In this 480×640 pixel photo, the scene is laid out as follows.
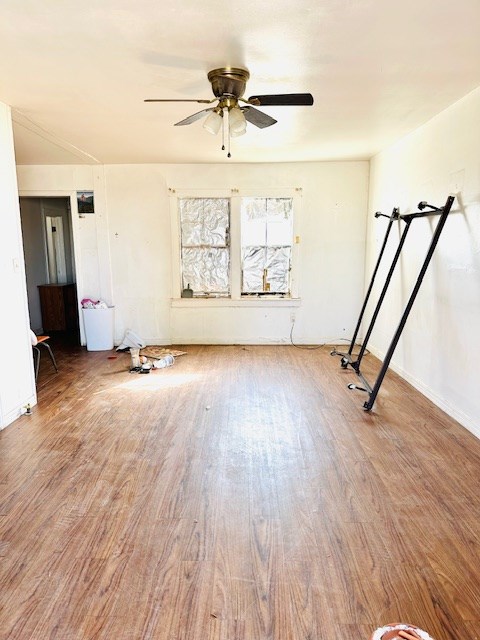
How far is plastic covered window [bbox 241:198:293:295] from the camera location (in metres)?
5.57

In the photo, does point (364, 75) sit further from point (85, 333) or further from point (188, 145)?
point (85, 333)

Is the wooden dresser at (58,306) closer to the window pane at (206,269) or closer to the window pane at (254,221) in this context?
the window pane at (206,269)

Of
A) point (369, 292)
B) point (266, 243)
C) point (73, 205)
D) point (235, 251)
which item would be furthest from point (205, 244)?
point (369, 292)

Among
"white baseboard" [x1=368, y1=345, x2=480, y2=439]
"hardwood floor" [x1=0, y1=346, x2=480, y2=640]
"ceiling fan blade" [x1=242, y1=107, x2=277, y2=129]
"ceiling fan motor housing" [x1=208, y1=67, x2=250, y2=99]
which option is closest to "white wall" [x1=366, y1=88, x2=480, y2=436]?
"white baseboard" [x1=368, y1=345, x2=480, y2=439]

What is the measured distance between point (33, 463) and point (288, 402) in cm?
207

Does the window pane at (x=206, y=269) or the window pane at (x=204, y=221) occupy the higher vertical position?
the window pane at (x=204, y=221)

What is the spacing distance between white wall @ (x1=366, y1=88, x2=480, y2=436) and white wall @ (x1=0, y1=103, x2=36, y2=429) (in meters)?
3.55

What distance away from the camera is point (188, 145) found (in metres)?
4.38

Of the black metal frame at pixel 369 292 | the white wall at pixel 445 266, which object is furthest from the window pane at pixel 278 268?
the white wall at pixel 445 266

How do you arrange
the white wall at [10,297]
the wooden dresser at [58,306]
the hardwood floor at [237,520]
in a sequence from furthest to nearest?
1. the wooden dresser at [58,306]
2. the white wall at [10,297]
3. the hardwood floor at [237,520]

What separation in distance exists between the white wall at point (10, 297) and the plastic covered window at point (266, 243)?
3.03 metres

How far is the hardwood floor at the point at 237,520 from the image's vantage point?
1513 millimetres

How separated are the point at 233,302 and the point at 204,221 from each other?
121cm

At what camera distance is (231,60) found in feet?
7.88
